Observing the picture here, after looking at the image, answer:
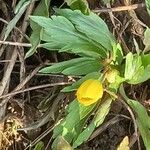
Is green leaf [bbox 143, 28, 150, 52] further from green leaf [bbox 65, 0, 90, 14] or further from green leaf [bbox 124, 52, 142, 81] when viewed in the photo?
green leaf [bbox 65, 0, 90, 14]

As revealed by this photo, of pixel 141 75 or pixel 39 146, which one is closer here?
pixel 141 75

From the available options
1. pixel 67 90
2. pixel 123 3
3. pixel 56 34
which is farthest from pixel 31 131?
pixel 123 3

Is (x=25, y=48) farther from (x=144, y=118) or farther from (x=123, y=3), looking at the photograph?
(x=144, y=118)

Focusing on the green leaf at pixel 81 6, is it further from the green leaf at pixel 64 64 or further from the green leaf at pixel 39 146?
the green leaf at pixel 39 146

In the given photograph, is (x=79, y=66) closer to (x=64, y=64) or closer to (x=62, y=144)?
(x=64, y=64)

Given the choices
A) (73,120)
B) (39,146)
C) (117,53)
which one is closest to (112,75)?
(117,53)

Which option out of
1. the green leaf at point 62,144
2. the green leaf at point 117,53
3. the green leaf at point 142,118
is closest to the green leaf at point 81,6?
the green leaf at point 117,53
